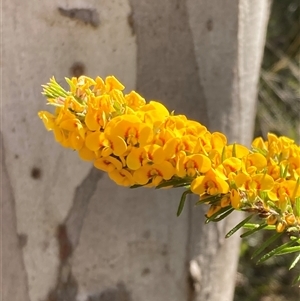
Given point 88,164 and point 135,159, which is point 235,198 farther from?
point 88,164

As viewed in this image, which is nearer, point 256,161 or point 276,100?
point 256,161

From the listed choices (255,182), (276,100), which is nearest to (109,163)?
(255,182)

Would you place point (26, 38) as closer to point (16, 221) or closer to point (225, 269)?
point (16, 221)

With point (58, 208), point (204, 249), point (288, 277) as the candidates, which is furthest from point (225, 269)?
point (288, 277)

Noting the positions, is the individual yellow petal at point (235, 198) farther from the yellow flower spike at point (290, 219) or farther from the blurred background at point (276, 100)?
the blurred background at point (276, 100)

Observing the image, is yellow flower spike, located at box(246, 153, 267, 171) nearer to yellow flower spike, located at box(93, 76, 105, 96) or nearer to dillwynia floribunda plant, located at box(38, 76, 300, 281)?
dillwynia floribunda plant, located at box(38, 76, 300, 281)

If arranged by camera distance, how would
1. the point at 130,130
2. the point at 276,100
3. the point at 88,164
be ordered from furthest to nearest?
the point at 276,100, the point at 88,164, the point at 130,130
